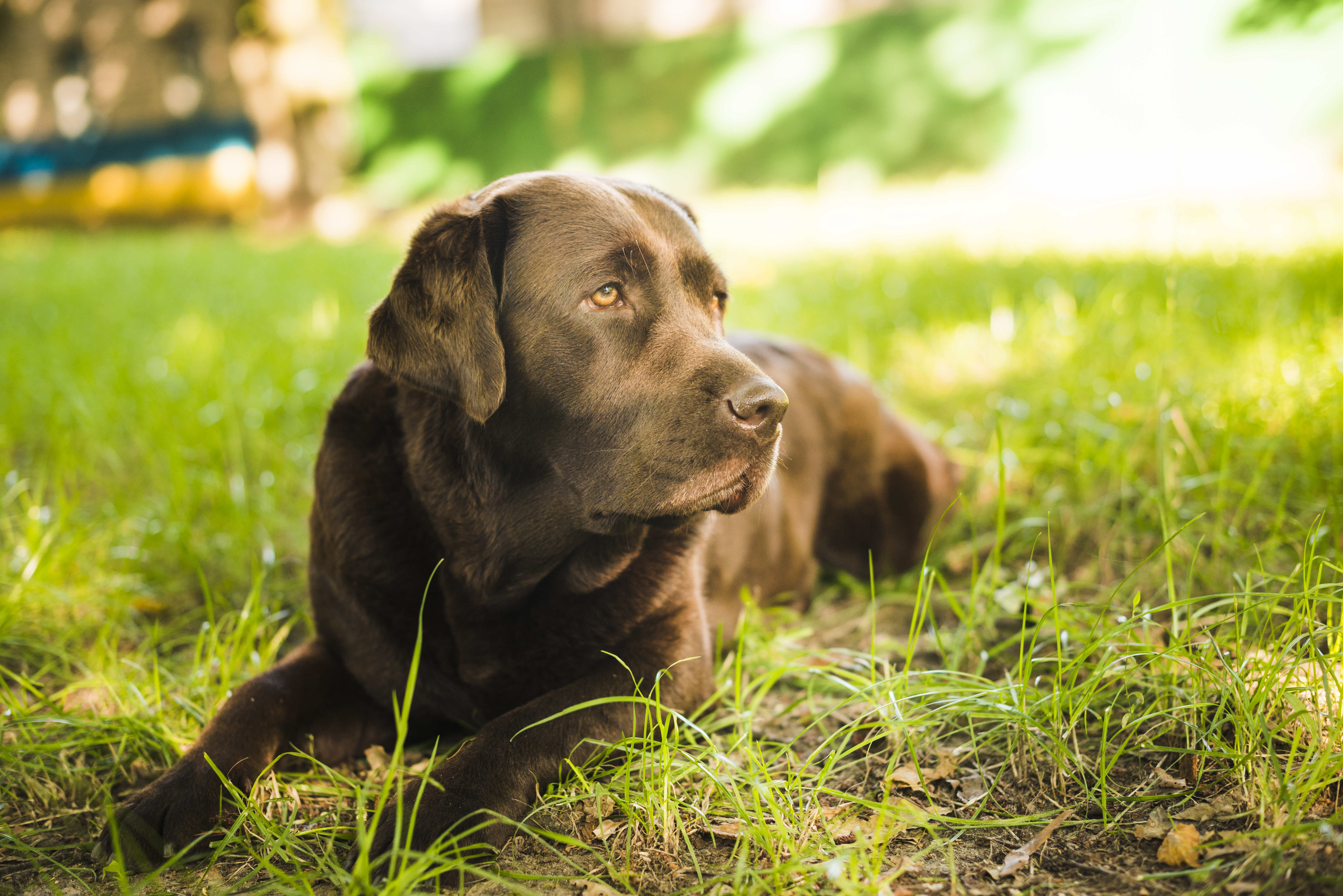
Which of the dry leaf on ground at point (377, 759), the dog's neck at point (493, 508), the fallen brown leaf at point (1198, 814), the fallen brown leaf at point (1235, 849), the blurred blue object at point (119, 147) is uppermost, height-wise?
the blurred blue object at point (119, 147)

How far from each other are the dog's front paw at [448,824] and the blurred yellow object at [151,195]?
1671 centimetres

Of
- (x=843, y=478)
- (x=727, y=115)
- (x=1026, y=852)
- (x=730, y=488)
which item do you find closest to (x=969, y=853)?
(x=1026, y=852)

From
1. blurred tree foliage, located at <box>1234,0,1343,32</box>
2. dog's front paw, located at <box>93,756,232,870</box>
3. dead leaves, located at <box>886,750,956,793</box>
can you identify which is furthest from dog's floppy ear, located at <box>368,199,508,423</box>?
blurred tree foliage, located at <box>1234,0,1343,32</box>

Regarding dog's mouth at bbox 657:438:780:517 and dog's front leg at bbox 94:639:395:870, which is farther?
dog's mouth at bbox 657:438:780:517

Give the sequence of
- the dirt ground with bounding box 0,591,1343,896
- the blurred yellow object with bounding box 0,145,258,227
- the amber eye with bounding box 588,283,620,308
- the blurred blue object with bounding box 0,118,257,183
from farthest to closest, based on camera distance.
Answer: the blurred blue object with bounding box 0,118,257,183, the blurred yellow object with bounding box 0,145,258,227, the amber eye with bounding box 588,283,620,308, the dirt ground with bounding box 0,591,1343,896

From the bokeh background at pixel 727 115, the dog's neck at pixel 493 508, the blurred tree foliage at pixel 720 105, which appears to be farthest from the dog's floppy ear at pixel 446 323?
the blurred tree foliage at pixel 720 105

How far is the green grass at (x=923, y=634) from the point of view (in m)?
1.48

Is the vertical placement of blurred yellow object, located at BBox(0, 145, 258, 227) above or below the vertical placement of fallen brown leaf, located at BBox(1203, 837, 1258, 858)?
above

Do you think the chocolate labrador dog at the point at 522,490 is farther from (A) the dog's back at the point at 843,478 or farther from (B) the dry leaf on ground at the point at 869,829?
(A) the dog's back at the point at 843,478

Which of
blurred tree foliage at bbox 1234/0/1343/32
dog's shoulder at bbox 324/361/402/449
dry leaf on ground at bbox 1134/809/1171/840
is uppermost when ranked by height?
blurred tree foliage at bbox 1234/0/1343/32

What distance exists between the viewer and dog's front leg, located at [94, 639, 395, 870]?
5.01 ft

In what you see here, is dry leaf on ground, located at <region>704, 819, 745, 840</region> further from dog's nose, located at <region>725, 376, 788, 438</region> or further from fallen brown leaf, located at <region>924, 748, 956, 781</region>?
dog's nose, located at <region>725, 376, 788, 438</region>

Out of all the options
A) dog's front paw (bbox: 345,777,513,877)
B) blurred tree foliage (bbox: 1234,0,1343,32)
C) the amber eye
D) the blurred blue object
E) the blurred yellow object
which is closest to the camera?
dog's front paw (bbox: 345,777,513,877)

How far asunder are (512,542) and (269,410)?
7.48 feet
